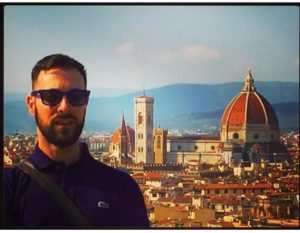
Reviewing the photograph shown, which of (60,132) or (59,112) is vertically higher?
(59,112)

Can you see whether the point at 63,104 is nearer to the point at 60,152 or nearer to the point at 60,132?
the point at 60,132

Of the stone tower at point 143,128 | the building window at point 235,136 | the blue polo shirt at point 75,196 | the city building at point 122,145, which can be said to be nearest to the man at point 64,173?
the blue polo shirt at point 75,196

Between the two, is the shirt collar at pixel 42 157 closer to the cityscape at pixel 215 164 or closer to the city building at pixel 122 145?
the cityscape at pixel 215 164

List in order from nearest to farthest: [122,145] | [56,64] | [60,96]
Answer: [60,96], [56,64], [122,145]

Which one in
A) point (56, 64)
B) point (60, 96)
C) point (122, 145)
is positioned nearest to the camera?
point (60, 96)

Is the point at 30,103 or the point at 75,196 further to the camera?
the point at 30,103

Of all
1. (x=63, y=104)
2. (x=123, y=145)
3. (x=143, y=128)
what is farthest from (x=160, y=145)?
(x=63, y=104)

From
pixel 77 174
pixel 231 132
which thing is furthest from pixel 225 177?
pixel 77 174
